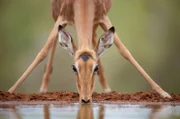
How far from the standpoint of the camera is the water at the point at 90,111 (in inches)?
234

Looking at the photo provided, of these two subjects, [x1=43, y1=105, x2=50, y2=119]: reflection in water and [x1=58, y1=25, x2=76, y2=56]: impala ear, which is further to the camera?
[x1=58, y1=25, x2=76, y2=56]: impala ear

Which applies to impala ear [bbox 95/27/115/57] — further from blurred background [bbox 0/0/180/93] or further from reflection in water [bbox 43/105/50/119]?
blurred background [bbox 0/0/180/93]

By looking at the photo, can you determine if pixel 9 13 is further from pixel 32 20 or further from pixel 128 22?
pixel 128 22

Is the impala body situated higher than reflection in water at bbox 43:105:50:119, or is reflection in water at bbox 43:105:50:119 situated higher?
the impala body

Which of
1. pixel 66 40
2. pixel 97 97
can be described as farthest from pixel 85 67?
pixel 97 97

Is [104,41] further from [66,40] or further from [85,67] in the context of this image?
[85,67]

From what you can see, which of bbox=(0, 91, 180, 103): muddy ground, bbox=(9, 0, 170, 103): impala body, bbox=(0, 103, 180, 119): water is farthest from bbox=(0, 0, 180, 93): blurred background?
bbox=(0, 103, 180, 119): water

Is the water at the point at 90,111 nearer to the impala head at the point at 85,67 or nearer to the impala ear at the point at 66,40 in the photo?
the impala head at the point at 85,67

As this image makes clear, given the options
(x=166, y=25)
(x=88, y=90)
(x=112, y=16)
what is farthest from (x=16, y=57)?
(x=88, y=90)

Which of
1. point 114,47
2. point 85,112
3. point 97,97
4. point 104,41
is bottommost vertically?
point 85,112

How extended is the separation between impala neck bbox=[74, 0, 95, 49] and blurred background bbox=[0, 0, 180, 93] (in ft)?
20.9

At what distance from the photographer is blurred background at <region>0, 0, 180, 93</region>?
15.3 m

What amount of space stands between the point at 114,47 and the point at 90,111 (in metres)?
9.64

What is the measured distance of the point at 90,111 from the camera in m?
6.35
